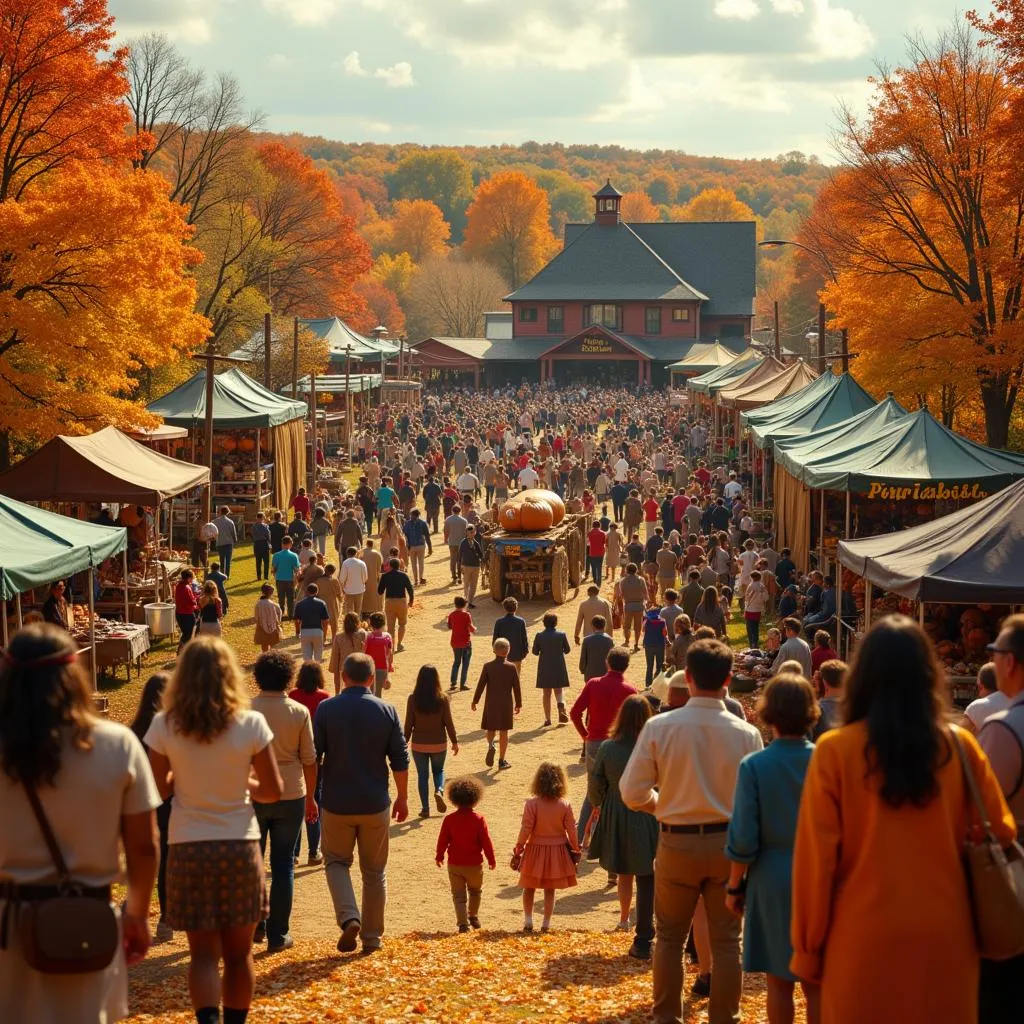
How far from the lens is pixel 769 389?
32.7 metres

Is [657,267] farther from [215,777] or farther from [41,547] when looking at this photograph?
[215,777]

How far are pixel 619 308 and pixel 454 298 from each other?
2134 cm

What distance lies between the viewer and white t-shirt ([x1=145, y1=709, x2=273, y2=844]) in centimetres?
522

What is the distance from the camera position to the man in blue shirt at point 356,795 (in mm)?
7586

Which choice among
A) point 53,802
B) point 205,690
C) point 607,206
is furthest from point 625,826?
point 607,206

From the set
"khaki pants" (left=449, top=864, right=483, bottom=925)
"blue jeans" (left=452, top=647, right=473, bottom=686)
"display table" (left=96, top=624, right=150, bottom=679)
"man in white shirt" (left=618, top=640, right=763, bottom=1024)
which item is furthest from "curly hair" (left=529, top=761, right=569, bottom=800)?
"display table" (left=96, top=624, right=150, bottom=679)

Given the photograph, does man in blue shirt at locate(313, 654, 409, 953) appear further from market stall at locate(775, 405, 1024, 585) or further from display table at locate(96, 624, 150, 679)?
market stall at locate(775, 405, 1024, 585)

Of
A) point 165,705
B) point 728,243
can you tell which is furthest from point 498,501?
point 728,243

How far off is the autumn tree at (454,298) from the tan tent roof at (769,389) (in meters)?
62.7

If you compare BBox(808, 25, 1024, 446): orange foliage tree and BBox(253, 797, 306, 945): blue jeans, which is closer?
BBox(253, 797, 306, 945): blue jeans

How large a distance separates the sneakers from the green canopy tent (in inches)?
221

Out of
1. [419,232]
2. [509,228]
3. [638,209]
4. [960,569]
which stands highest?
[638,209]

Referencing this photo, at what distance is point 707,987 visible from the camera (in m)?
6.68

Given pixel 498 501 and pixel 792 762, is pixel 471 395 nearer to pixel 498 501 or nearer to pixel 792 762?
pixel 498 501
